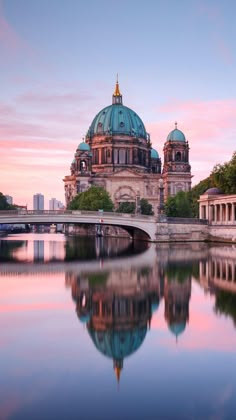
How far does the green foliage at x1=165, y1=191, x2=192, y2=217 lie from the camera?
87.7 meters

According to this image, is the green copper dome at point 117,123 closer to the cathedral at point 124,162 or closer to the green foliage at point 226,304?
the cathedral at point 124,162

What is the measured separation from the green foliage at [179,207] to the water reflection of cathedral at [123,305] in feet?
180

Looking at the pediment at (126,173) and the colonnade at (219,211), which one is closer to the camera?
the colonnade at (219,211)

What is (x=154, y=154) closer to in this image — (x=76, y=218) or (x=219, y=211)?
(x=219, y=211)

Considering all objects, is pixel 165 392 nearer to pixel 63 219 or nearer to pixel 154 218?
pixel 63 219

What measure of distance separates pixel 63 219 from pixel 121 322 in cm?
3928

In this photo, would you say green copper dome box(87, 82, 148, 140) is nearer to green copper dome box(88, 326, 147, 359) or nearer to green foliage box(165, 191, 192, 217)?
green foliage box(165, 191, 192, 217)

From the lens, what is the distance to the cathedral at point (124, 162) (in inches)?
4377

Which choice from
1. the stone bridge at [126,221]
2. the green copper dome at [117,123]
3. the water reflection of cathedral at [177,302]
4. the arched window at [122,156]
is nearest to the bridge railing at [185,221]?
the stone bridge at [126,221]

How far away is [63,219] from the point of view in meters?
57.2

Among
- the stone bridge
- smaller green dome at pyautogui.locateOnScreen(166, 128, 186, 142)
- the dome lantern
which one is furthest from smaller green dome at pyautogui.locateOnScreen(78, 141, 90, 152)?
the stone bridge

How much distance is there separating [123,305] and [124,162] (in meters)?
94.8

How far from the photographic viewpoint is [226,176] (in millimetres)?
66188

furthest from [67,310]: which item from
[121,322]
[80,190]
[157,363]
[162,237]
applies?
[80,190]
